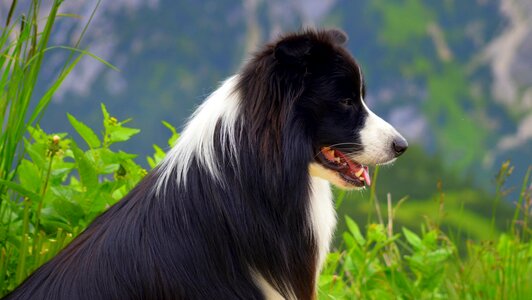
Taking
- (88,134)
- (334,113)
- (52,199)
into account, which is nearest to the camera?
(334,113)

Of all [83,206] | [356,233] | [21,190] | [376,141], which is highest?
[21,190]

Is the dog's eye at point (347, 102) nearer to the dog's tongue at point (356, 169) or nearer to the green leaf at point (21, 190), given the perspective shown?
the dog's tongue at point (356, 169)

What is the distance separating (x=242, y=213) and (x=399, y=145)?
71 cm

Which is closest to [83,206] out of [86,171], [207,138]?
[86,171]

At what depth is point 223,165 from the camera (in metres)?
2.96

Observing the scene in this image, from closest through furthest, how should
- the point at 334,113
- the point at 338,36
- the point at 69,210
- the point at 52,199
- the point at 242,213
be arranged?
1. the point at 242,213
2. the point at 334,113
3. the point at 338,36
4. the point at 69,210
5. the point at 52,199

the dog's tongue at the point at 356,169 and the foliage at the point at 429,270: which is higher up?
the dog's tongue at the point at 356,169

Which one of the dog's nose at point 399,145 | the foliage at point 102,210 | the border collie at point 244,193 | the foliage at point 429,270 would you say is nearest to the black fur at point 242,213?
the border collie at point 244,193

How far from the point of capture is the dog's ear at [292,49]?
9.69 feet

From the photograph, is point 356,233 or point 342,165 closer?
point 342,165

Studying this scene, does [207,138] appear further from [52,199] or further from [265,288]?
[52,199]

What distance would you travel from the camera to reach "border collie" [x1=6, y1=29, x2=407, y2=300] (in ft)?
9.34

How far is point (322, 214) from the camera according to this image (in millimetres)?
3201

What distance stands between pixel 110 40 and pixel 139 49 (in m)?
5.55
